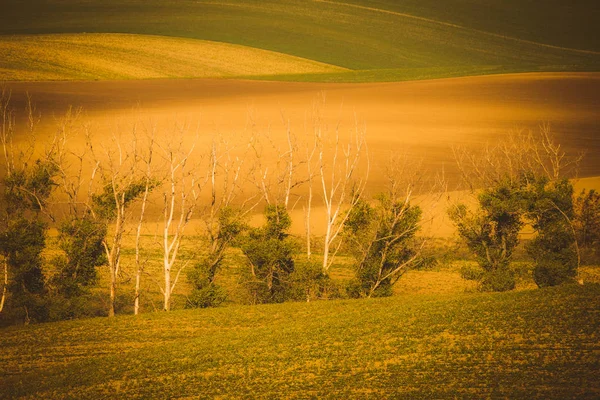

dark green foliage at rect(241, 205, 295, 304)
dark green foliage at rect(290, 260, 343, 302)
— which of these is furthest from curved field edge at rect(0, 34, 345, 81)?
dark green foliage at rect(290, 260, 343, 302)

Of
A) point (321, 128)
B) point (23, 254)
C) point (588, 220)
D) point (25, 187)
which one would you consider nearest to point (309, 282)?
point (23, 254)

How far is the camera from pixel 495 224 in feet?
116

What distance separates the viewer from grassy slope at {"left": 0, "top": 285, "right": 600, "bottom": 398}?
1798 cm

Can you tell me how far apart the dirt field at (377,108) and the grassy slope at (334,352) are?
2537 centimetres

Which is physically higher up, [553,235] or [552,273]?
[553,235]

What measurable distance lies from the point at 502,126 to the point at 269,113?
67.8 ft

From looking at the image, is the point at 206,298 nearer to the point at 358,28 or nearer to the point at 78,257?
the point at 78,257

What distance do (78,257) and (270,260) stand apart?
324 inches

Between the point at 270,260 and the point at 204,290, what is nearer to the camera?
the point at 204,290

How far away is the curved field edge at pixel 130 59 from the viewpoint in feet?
266

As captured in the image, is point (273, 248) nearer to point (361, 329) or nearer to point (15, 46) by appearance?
point (361, 329)

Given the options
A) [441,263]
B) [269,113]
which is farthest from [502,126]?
[441,263]

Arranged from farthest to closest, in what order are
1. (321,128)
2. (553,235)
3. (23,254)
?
1. (321,128)
2. (553,235)
3. (23,254)

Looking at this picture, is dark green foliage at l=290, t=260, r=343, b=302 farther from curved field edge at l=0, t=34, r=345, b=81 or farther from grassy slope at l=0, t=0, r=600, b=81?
grassy slope at l=0, t=0, r=600, b=81
